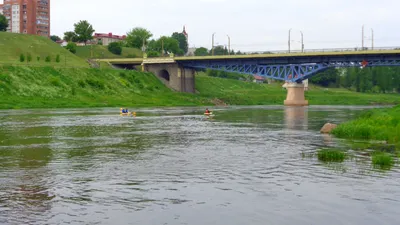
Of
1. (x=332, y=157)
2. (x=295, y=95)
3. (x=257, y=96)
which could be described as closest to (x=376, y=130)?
(x=332, y=157)

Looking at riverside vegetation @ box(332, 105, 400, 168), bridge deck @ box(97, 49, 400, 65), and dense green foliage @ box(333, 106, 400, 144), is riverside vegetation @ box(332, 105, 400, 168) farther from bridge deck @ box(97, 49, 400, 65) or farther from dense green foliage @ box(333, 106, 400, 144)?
bridge deck @ box(97, 49, 400, 65)

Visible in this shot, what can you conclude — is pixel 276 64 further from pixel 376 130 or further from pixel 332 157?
pixel 332 157

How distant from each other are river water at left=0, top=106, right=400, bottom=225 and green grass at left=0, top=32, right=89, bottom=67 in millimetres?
90375

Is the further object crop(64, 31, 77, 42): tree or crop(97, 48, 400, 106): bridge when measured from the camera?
crop(64, 31, 77, 42): tree

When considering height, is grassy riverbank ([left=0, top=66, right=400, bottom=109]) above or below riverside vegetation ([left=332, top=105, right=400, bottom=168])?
above

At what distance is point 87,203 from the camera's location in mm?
17812

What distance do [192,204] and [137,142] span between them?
64.2ft

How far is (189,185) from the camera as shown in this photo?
20969 mm

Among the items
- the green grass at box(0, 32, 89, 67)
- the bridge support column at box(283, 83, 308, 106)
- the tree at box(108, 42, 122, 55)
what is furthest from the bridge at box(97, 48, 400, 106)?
the tree at box(108, 42, 122, 55)

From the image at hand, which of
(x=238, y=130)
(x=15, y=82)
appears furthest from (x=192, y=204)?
(x=15, y=82)

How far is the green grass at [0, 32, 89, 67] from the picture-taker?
122 meters

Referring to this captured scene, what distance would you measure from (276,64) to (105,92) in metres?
39.7

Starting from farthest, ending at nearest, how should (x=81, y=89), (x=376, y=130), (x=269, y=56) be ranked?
1. (x=269, y=56)
2. (x=81, y=89)
3. (x=376, y=130)

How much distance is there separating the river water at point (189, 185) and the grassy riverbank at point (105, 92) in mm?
60272
